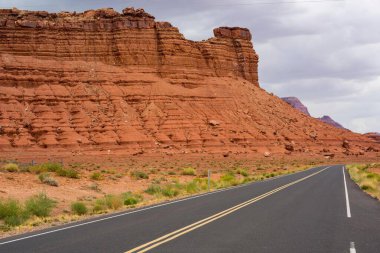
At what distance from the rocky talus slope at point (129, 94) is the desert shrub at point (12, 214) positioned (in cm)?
5662

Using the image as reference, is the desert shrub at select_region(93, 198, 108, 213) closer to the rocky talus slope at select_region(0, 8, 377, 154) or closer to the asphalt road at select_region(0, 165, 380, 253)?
the asphalt road at select_region(0, 165, 380, 253)

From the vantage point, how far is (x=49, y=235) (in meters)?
12.0

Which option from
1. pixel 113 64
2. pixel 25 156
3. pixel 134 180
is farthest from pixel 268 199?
pixel 113 64

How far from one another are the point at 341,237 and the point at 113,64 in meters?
84.1

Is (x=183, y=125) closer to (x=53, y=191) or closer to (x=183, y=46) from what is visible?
(x=183, y=46)

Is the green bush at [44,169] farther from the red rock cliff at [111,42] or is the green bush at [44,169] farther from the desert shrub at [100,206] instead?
the red rock cliff at [111,42]

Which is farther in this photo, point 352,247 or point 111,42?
point 111,42

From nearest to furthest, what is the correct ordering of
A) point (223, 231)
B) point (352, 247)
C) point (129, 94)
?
point (352, 247) → point (223, 231) → point (129, 94)

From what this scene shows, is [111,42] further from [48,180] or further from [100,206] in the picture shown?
[100,206]

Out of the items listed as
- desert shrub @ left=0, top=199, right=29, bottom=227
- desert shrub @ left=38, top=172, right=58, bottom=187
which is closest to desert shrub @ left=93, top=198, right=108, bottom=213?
desert shrub @ left=0, top=199, right=29, bottom=227

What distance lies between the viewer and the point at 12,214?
16500 millimetres

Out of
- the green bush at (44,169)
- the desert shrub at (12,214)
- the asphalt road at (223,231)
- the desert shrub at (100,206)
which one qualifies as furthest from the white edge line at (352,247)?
the green bush at (44,169)

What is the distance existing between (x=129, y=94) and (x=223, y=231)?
76084mm

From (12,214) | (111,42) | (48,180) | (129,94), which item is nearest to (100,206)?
(12,214)
